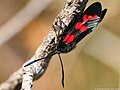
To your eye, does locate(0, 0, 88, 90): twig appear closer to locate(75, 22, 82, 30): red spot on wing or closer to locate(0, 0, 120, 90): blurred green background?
locate(75, 22, 82, 30): red spot on wing

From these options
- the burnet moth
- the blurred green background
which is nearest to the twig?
the burnet moth

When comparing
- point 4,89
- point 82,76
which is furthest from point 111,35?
point 4,89

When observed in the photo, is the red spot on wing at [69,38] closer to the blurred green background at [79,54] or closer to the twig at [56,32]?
the twig at [56,32]

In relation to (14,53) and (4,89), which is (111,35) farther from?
→ (4,89)

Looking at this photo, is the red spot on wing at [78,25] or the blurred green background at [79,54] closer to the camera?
the red spot on wing at [78,25]

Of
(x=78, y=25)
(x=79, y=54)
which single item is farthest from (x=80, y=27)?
(x=79, y=54)

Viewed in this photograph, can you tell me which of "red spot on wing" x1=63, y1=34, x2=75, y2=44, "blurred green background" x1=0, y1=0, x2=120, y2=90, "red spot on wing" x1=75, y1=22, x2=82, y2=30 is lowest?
"red spot on wing" x1=63, y1=34, x2=75, y2=44

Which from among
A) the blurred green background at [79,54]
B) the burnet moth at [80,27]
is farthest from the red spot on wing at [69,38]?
the blurred green background at [79,54]
